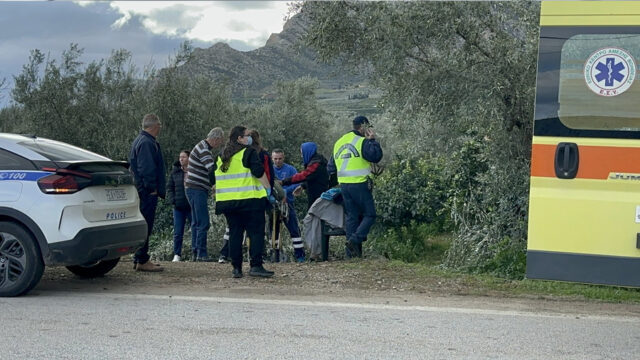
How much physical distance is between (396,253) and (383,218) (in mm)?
2191

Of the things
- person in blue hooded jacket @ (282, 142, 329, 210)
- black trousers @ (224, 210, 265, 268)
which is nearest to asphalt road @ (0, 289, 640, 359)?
black trousers @ (224, 210, 265, 268)

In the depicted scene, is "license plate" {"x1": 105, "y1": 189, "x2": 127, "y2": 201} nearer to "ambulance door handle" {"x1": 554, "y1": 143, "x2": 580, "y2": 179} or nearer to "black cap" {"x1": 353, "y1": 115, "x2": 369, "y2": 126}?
"black cap" {"x1": 353, "y1": 115, "x2": 369, "y2": 126}

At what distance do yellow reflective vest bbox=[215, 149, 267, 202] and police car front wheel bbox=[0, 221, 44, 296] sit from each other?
86.6 inches

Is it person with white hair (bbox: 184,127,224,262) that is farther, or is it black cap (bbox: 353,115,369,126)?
person with white hair (bbox: 184,127,224,262)

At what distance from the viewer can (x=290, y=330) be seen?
6.45 meters

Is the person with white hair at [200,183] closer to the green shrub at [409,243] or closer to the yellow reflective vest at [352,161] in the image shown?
the yellow reflective vest at [352,161]

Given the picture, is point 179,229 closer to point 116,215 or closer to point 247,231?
point 247,231

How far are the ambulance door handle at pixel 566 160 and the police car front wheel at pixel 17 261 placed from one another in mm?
A: 5151

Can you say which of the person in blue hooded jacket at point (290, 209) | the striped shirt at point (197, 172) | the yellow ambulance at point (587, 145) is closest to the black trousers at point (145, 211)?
the striped shirt at point (197, 172)

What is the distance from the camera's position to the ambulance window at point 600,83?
614cm

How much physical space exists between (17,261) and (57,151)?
1.27 metres

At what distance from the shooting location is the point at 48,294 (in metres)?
8.05

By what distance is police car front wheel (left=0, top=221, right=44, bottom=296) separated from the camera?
7.67 metres

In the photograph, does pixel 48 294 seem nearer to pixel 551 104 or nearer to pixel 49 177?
pixel 49 177
